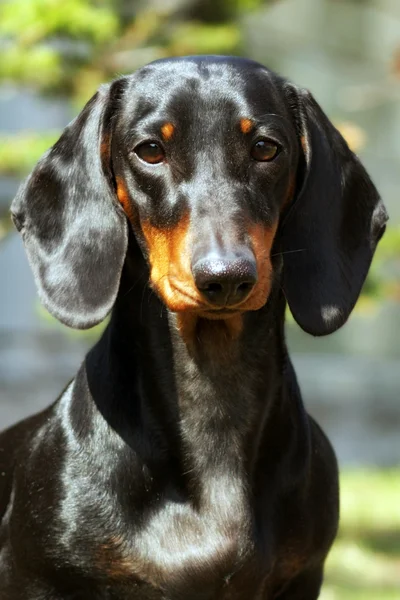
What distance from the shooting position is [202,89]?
118 inches

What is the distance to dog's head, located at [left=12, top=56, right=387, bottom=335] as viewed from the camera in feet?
9.36

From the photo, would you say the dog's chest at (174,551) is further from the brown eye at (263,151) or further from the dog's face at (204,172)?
the brown eye at (263,151)

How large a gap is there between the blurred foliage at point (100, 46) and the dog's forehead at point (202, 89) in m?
2.47

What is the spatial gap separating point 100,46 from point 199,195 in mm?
3591

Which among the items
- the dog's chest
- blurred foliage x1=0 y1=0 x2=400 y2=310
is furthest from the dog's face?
blurred foliage x1=0 y1=0 x2=400 y2=310

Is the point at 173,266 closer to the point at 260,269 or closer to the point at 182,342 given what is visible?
the point at 260,269

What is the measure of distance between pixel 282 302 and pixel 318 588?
730mm

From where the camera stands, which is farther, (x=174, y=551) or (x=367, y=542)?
(x=367, y=542)

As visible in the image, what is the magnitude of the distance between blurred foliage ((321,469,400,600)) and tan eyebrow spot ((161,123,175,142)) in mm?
2789

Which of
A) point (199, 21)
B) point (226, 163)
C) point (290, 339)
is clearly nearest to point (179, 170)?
point (226, 163)

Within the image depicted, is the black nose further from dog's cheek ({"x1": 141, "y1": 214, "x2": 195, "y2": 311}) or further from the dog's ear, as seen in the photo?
the dog's ear

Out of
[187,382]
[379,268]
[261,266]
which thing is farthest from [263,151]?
[379,268]

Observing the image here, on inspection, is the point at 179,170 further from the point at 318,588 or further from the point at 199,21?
the point at 199,21

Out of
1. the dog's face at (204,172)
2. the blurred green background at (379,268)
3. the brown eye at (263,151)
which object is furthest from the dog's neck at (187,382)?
the blurred green background at (379,268)
